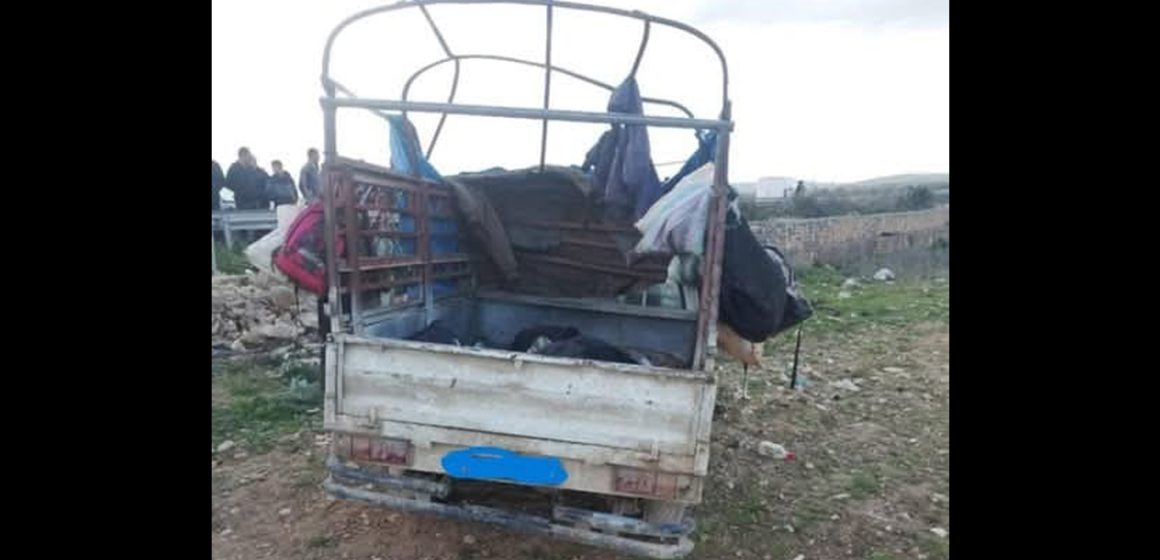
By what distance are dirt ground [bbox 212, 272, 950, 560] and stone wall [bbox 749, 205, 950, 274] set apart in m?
7.60

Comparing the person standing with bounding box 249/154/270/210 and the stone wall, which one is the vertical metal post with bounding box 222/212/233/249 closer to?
the person standing with bounding box 249/154/270/210

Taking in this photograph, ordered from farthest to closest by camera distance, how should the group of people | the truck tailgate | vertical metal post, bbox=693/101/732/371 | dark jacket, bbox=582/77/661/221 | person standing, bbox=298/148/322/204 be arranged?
the group of people → person standing, bbox=298/148/322/204 → dark jacket, bbox=582/77/661/221 → vertical metal post, bbox=693/101/732/371 → the truck tailgate

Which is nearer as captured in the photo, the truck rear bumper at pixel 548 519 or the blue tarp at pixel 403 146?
the truck rear bumper at pixel 548 519

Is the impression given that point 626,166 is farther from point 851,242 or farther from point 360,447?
point 851,242

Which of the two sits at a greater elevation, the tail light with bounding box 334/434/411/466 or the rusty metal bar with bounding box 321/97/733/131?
the rusty metal bar with bounding box 321/97/733/131

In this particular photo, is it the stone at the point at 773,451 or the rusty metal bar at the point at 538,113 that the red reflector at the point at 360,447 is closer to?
the rusty metal bar at the point at 538,113

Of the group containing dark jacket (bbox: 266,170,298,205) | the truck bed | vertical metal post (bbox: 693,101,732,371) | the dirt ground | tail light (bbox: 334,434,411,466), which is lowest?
the dirt ground

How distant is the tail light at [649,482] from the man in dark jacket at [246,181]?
8.73 m

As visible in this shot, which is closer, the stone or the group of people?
the stone

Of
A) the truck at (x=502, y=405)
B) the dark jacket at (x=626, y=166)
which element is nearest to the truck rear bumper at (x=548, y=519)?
the truck at (x=502, y=405)

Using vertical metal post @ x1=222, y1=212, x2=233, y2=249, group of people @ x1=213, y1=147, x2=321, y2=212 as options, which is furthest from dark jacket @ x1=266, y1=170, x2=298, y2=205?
vertical metal post @ x1=222, y1=212, x2=233, y2=249

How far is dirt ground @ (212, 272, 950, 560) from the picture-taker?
3.11 metres

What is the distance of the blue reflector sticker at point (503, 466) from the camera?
99.7 inches
